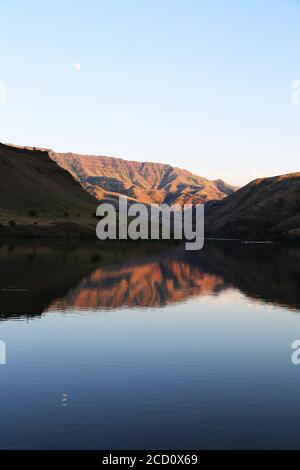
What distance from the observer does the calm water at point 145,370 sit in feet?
91.3

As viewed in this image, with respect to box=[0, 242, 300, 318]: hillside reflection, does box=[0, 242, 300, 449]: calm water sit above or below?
below

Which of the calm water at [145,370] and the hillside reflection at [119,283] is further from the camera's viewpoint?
the hillside reflection at [119,283]

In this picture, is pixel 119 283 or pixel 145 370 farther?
pixel 119 283

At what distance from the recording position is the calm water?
27.8 m

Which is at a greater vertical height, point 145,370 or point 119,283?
point 119,283

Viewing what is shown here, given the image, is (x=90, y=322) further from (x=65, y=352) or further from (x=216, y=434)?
(x=216, y=434)

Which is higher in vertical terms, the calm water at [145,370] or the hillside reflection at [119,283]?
the hillside reflection at [119,283]

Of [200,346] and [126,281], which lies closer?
[200,346]

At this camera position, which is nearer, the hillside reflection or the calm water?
the calm water

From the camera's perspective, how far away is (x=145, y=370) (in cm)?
4022

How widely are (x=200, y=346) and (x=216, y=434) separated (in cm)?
2139

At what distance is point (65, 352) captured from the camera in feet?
148
